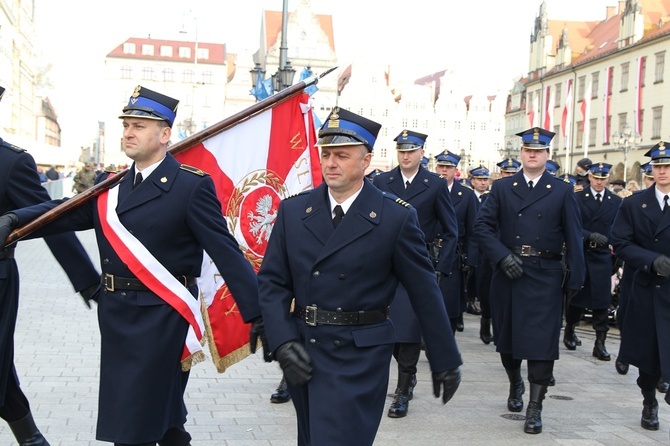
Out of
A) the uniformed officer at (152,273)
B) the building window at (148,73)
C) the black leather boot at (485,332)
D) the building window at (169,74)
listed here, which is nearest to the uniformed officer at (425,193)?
the black leather boot at (485,332)

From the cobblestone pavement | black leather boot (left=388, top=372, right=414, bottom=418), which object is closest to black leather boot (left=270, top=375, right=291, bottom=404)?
the cobblestone pavement

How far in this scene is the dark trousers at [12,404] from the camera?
207 inches

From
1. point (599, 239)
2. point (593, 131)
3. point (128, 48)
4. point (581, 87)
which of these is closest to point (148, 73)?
point (128, 48)

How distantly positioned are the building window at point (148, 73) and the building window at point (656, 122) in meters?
59.7

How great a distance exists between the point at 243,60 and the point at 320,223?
9430 centimetres

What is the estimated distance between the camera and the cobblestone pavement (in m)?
6.63

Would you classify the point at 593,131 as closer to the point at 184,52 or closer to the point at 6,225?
the point at 184,52

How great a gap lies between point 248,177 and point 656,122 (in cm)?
5786

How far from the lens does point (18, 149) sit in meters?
5.30

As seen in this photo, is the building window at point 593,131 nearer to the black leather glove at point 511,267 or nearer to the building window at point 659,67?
the building window at point 659,67

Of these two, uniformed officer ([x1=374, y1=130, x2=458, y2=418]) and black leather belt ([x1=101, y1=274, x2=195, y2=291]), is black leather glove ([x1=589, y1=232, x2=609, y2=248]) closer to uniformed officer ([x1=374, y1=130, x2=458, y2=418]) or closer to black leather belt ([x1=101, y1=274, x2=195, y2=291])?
uniformed officer ([x1=374, y1=130, x2=458, y2=418])

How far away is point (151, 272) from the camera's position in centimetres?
462

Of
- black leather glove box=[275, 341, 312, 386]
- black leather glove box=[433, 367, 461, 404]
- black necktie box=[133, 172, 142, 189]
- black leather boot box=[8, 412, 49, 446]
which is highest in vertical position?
black necktie box=[133, 172, 142, 189]

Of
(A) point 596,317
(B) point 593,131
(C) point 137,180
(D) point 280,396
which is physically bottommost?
(D) point 280,396
